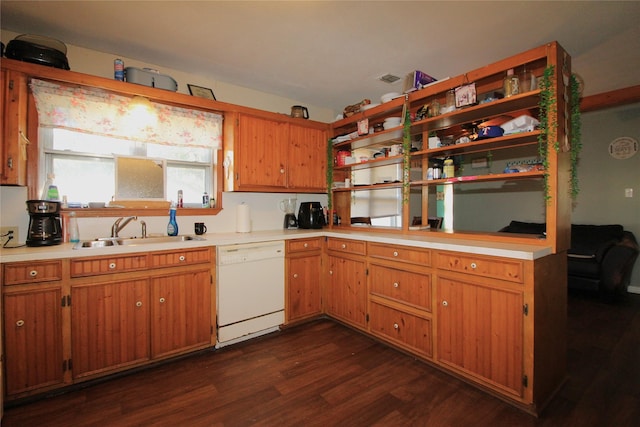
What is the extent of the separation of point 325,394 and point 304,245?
1.39 m

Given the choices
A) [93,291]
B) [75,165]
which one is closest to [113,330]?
[93,291]

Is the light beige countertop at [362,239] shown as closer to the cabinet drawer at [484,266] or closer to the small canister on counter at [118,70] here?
the cabinet drawer at [484,266]

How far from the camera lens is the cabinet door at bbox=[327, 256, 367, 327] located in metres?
2.65

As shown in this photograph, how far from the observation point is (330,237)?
2.99m

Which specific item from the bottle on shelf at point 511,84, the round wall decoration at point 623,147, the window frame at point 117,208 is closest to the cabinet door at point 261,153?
the window frame at point 117,208

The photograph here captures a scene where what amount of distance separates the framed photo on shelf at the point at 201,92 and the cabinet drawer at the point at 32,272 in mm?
1800

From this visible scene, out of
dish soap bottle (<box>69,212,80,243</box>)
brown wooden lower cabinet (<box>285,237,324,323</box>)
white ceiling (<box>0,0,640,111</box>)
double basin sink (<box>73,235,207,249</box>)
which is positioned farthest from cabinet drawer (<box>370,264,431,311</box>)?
dish soap bottle (<box>69,212,80,243</box>)

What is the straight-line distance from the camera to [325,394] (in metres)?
1.81

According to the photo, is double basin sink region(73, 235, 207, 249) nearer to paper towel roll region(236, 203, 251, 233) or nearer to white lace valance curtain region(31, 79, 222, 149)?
paper towel roll region(236, 203, 251, 233)

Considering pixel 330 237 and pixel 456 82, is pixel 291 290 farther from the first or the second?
pixel 456 82

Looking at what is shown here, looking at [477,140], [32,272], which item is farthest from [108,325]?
[477,140]

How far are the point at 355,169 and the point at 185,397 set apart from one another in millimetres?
2639

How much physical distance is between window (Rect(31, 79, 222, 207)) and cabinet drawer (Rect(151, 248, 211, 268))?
0.80 meters

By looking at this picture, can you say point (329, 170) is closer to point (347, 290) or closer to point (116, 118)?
point (347, 290)
